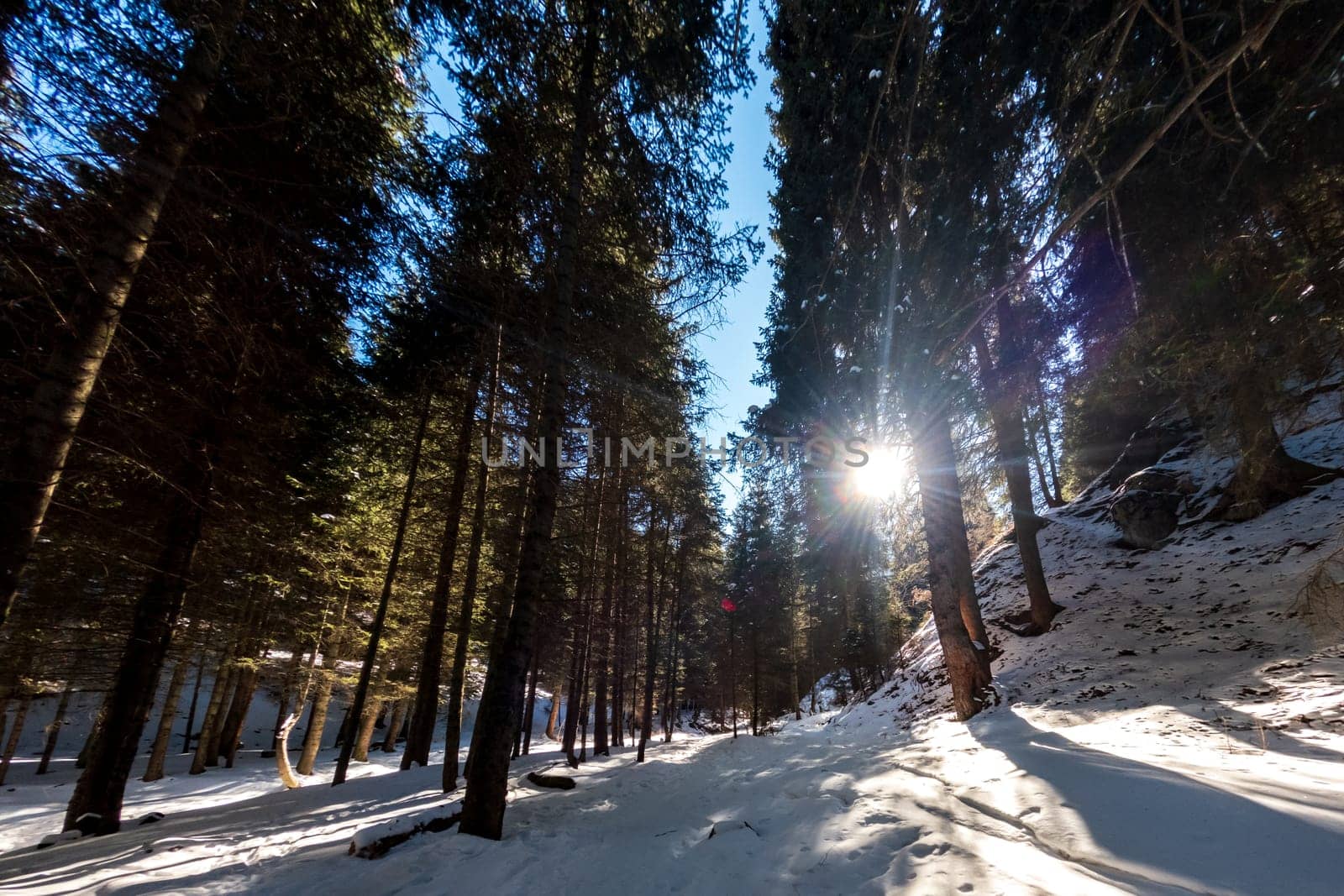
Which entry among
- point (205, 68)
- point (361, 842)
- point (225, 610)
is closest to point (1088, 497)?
point (361, 842)

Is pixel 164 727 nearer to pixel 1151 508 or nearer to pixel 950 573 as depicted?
pixel 950 573

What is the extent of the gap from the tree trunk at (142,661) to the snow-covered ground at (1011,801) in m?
0.69

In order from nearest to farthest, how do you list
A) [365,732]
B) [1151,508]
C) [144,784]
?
1. [1151,508]
2. [144,784]
3. [365,732]

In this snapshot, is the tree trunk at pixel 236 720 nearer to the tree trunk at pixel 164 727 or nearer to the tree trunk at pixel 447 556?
the tree trunk at pixel 164 727

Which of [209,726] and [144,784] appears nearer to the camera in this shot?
[144,784]

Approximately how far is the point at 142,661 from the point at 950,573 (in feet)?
41.6

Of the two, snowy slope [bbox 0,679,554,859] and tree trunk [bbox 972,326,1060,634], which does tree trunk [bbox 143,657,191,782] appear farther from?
tree trunk [bbox 972,326,1060,634]

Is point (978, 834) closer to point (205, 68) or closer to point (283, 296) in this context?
point (205, 68)

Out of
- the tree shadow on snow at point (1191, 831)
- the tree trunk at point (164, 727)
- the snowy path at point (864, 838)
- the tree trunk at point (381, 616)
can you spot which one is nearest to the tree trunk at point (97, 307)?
the snowy path at point (864, 838)

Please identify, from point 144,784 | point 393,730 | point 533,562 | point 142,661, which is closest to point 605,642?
point 142,661

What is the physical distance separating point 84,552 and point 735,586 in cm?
2282

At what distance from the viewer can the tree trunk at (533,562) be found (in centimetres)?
462

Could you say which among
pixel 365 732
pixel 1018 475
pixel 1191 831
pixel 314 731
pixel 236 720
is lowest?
pixel 365 732

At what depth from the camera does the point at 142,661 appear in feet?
20.4
